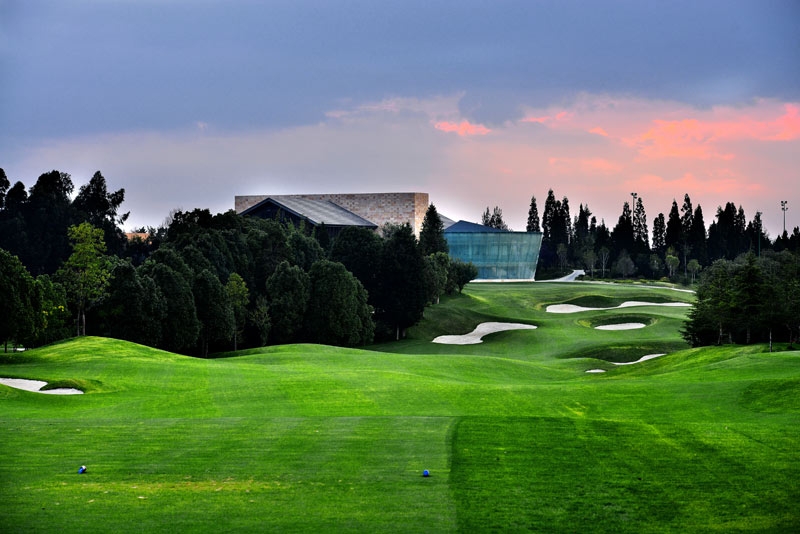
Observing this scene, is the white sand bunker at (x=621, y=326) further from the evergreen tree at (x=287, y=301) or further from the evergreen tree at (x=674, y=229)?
the evergreen tree at (x=674, y=229)

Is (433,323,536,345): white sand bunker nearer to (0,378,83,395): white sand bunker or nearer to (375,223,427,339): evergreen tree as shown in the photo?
(375,223,427,339): evergreen tree

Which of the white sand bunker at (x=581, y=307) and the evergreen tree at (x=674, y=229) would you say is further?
the evergreen tree at (x=674, y=229)

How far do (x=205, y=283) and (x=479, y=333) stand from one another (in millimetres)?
23415

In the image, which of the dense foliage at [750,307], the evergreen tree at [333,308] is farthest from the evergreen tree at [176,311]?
the dense foliage at [750,307]

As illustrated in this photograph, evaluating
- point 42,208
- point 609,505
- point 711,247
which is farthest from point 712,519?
point 711,247

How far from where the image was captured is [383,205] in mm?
168875

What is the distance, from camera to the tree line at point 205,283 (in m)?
52.7

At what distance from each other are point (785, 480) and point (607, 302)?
84298 mm

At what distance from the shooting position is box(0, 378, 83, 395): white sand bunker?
2759cm

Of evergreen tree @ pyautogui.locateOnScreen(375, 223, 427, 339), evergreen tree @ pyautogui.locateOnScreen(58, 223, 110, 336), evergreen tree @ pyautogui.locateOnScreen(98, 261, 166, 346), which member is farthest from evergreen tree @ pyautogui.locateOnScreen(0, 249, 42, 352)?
evergreen tree @ pyautogui.locateOnScreen(375, 223, 427, 339)

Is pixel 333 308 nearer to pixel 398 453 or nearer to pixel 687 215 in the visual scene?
pixel 398 453

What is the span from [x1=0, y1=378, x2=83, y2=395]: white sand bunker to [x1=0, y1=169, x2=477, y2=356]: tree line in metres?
12.4

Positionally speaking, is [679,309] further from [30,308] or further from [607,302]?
[30,308]

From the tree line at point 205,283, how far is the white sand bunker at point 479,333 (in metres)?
4.58
